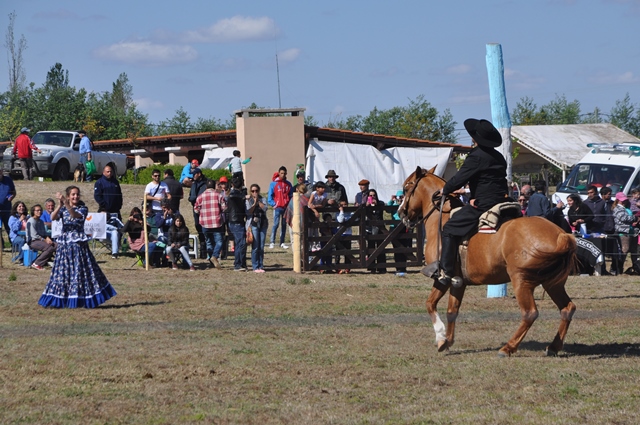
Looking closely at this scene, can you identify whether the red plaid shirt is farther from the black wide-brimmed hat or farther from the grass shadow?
the black wide-brimmed hat

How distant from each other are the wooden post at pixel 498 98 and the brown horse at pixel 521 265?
16.1 feet

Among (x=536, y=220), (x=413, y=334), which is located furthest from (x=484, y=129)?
(x=413, y=334)

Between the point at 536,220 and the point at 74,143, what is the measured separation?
26056 mm

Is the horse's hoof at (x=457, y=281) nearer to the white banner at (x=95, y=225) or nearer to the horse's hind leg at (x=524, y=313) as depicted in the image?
the horse's hind leg at (x=524, y=313)

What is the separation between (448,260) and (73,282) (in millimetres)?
6244

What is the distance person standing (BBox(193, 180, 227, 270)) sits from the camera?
774 inches

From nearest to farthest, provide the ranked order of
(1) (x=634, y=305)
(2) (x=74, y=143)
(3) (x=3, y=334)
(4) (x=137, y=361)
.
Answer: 1. (4) (x=137, y=361)
2. (3) (x=3, y=334)
3. (1) (x=634, y=305)
4. (2) (x=74, y=143)

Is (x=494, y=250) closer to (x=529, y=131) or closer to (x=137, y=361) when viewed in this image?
(x=137, y=361)

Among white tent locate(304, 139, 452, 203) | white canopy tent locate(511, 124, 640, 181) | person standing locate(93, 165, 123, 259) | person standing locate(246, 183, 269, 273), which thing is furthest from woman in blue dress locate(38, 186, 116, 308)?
white canopy tent locate(511, 124, 640, 181)

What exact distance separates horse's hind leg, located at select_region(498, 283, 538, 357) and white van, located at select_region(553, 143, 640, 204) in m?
15.7

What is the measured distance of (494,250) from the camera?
9828mm

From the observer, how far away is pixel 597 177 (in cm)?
2522

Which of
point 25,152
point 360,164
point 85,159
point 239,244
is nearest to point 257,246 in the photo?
point 239,244

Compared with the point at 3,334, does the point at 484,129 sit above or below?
above
